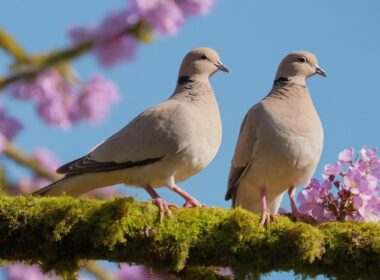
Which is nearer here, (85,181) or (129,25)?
(129,25)

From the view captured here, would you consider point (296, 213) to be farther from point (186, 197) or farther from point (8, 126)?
point (8, 126)

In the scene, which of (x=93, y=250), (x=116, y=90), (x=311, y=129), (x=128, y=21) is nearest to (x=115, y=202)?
(x=93, y=250)

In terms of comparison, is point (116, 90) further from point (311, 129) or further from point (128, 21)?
point (311, 129)

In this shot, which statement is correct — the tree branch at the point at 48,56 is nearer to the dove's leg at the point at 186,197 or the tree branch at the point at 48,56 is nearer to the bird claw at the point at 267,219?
the bird claw at the point at 267,219

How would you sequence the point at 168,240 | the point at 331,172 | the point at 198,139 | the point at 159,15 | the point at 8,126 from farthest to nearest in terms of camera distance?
the point at 198,139 < the point at 331,172 < the point at 168,240 < the point at 8,126 < the point at 159,15

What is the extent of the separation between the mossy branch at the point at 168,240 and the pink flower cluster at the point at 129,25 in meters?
1.41

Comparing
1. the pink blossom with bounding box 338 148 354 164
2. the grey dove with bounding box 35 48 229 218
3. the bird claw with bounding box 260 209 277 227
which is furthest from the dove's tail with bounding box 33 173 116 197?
the pink blossom with bounding box 338 148 354 164

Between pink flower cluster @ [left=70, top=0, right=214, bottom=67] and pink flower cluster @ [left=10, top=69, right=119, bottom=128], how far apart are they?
527mm

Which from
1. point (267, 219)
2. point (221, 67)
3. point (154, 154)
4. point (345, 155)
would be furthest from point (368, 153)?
point (221, 67)

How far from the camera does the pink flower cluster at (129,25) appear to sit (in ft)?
8.09

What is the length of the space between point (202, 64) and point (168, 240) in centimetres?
241

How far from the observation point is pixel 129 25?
8.28ft

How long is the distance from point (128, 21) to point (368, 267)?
207cm

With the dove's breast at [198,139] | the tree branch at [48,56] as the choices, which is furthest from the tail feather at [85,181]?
the tree branch at [48,56]
